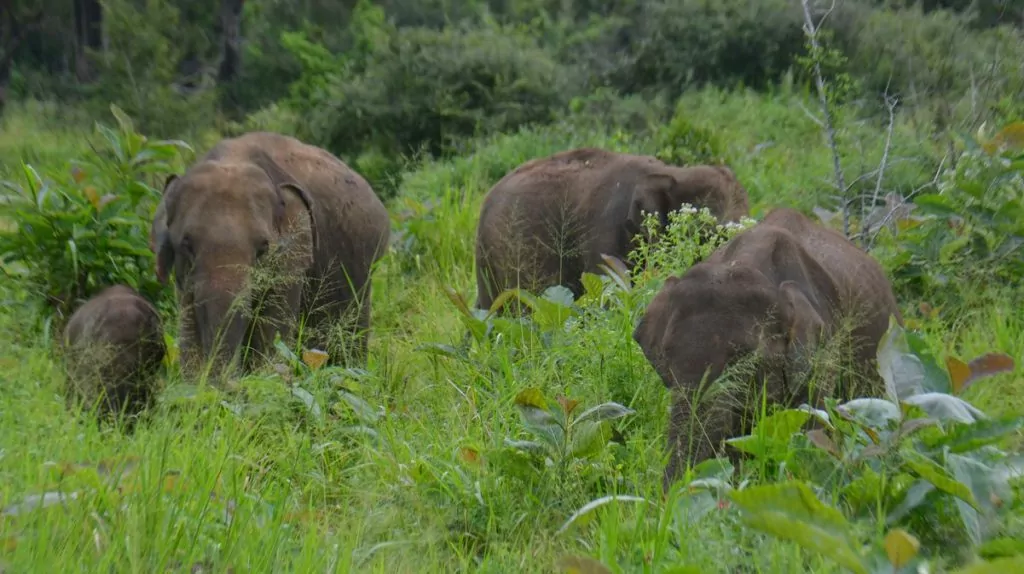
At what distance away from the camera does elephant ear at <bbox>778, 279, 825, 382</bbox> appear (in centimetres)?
481

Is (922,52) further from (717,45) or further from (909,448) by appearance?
(909,448)

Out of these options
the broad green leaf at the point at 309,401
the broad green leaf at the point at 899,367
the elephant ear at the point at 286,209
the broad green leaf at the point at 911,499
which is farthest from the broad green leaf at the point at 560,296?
the broad green leaf at the point at 911,499

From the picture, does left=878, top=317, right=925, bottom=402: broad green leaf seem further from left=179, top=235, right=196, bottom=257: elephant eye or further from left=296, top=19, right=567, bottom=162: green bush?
left=296, top=19, right=567, bottom=162: green bush

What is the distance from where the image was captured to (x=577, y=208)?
8750 mm

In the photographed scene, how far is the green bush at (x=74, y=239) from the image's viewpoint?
8047 mm

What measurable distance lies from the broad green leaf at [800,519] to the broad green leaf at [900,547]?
75mm

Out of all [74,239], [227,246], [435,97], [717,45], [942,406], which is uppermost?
[942,406]

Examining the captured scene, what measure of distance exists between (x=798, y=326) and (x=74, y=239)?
483 centimetres

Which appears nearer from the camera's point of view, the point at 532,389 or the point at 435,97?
the point at 532,389

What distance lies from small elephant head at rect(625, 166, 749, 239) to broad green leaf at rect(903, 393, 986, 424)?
4338 mm

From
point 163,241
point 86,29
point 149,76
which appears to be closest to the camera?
point 163,241

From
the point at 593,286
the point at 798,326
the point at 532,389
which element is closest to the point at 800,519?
the point at 532,389

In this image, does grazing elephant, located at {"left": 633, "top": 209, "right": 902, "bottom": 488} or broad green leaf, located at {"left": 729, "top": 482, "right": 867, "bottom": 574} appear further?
grazing elephant, located at {"left": 633, "top": 209, "right": 902, "bottom": 488}

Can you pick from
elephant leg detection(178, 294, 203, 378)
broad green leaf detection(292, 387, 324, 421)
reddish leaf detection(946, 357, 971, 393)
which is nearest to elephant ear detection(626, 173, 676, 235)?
elephant leg detection(178, 294, 203, 378)
